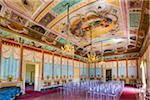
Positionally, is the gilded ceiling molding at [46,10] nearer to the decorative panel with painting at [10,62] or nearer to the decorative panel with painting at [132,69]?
the decorative panel with painting at [10,62]

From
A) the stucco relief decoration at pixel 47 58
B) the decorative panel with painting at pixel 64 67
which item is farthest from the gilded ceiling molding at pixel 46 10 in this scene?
the decorative panel with painting at pixel 64 67

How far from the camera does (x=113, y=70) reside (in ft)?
68.0

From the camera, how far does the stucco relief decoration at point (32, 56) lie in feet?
34.8

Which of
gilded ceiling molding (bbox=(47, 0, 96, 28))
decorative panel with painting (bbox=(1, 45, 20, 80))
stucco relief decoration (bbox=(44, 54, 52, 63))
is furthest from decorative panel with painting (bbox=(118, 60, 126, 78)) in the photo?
decorative panel with painting (bbox=(1, 45, 20, 80))

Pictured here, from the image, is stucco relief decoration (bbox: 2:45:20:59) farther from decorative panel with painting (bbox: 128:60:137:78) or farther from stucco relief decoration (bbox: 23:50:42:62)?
decorative panel with painting (bbox: 128:60:137:78)

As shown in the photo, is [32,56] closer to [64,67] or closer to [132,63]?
[64,67]

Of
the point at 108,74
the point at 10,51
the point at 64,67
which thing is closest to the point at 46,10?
the point at 10,51

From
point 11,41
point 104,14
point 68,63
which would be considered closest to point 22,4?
point 11,41

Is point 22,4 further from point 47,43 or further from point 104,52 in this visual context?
point 104,52

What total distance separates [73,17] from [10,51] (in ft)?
15.0

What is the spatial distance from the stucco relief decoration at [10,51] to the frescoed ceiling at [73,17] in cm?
115

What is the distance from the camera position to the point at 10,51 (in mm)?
9242

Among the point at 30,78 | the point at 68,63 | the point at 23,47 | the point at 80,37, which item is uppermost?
the point at 80,37

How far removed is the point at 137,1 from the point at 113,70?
1465cm
